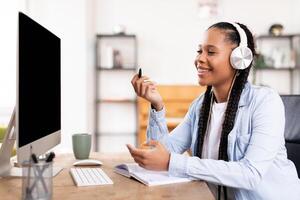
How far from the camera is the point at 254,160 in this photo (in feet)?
3.89

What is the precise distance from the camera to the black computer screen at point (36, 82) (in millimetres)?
1015

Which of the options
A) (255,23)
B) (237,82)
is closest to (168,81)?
(255,23)

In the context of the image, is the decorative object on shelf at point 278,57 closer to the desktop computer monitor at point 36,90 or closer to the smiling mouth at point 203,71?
the smiling mouth at point 203,71

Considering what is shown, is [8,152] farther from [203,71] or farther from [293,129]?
[293,129]

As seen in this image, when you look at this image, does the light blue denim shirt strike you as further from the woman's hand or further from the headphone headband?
the headphone headband

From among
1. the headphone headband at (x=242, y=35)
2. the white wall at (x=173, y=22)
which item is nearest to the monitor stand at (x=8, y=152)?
the headphone headband at (x=242, y=35)

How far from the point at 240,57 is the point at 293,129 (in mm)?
351

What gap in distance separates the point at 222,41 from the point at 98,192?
733mm

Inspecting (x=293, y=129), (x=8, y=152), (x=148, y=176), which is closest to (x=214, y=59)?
(x=293, y=129)

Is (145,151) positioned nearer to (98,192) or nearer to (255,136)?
(98,192)

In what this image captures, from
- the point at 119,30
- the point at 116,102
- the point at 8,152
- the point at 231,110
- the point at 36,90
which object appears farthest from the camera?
the point at 116,102

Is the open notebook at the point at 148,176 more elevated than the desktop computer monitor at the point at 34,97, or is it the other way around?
the desktop computer monitor at the point at 34,97

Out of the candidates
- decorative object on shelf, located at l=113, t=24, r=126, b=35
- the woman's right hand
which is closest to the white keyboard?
the woman's right hand

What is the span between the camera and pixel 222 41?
56.4 inches
